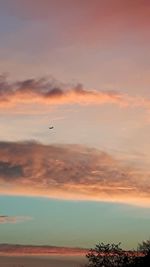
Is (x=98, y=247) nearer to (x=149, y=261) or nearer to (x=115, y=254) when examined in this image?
(x=115, y=254)

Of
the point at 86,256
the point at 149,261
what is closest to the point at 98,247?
the point at 86,256

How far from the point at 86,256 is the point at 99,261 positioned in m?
2.49

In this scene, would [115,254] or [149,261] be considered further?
[115,254]

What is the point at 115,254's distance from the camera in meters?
154

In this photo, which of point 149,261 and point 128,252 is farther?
point 128,252

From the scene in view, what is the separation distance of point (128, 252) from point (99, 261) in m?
5.44

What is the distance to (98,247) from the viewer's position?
155 m

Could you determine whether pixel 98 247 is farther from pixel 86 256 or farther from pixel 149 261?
pixel 149 261

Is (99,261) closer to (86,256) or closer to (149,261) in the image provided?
(86,256)

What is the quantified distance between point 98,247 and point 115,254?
336 cm

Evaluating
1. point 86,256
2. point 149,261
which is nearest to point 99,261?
point 86,256

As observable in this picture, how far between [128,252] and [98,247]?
546 centimetres

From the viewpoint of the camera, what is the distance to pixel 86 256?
15338 centimetres

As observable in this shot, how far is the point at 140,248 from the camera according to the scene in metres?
154
